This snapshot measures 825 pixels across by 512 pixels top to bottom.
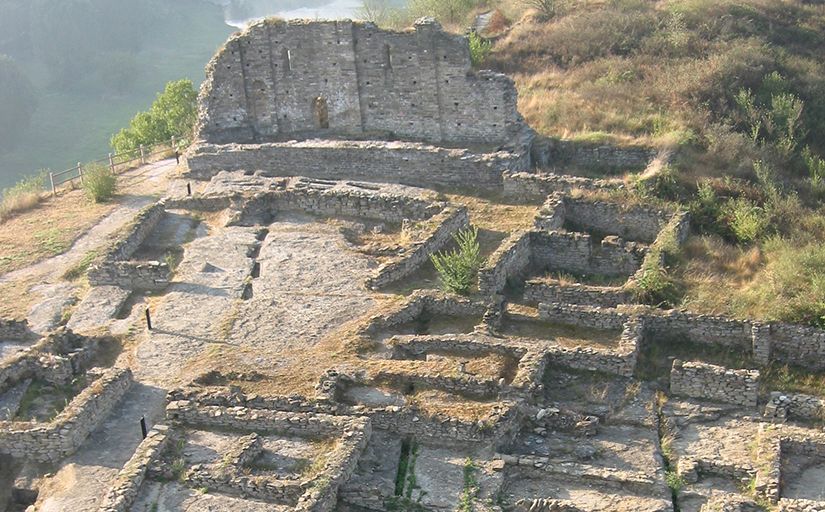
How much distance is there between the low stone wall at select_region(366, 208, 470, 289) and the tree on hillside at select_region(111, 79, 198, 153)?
50.7 feet

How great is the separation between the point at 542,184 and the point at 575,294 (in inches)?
224

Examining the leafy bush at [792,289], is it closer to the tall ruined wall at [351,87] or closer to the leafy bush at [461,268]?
the leafy bush at [461,268]

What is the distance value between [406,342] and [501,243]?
469 cm

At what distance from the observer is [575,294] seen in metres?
19.1

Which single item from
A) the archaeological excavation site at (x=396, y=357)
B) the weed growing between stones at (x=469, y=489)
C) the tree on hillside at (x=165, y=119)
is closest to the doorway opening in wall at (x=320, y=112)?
the archaeological excavation site at (x=396, y=357)

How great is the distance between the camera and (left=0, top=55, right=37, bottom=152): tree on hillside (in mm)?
61062

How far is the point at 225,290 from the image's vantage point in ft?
66.4

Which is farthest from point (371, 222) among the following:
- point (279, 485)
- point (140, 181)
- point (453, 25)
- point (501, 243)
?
point (453, 25)

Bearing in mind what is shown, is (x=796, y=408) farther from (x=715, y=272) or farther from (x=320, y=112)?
(x=320, y=112)

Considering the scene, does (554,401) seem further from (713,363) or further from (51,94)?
(51,94)

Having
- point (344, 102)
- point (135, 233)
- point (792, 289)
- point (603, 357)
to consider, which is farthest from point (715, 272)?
point (344, 102)

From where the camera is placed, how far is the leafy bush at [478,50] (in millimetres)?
A: 32250

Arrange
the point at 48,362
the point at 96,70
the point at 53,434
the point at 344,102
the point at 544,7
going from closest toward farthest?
the point at 53,434
the point at 48,362
the point at 344,102
the point at 544,7
the point at 96,70

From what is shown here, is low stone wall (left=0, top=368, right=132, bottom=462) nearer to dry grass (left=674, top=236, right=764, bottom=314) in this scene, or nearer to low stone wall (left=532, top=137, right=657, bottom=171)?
dry grass (left=674, top=236, right=764, bottom=314)
